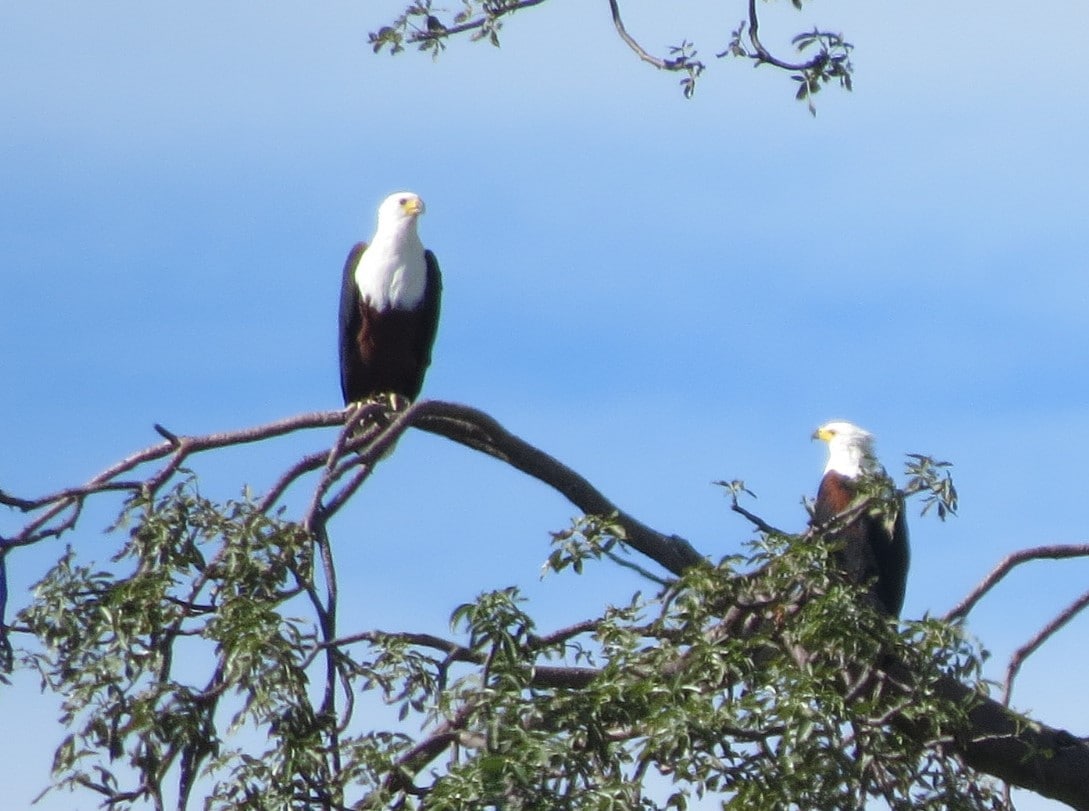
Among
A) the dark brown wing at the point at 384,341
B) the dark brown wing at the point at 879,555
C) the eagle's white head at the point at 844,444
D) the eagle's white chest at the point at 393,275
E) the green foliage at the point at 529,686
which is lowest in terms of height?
the green foliage at the point at 529,686

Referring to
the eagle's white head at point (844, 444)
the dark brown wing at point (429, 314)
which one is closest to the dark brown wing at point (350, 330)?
the dark brown wing at point (429, 314)

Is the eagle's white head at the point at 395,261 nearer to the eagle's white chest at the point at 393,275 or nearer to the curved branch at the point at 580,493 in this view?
the eagle's white chest at the point at 393,275

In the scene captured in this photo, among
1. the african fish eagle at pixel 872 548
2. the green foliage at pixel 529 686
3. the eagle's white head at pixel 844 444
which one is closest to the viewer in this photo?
the green foliage at pixel 529 686

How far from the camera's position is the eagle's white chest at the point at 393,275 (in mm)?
7137

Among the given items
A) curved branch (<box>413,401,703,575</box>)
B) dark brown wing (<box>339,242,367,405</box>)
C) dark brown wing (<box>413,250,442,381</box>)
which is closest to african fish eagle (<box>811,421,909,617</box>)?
curved branch (<box>413,401,703,575</box>)

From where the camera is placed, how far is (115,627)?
3.87 m

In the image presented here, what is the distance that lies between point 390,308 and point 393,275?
5.3 inches

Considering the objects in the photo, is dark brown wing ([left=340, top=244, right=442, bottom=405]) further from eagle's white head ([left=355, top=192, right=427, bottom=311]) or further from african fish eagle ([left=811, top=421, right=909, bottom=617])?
african fish eagle ([left=811, top=421, right=909, bottom=617])

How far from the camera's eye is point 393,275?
7160 millimetres

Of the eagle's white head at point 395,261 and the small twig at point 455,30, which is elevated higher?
the eagle's white head at point 395,261

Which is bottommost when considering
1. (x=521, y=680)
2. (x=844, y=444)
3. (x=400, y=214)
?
(x=521, y=680)

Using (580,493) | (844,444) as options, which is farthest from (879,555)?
(580,493)

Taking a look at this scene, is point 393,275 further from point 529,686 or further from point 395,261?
point 529,686

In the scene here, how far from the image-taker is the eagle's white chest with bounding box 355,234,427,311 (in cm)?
714
